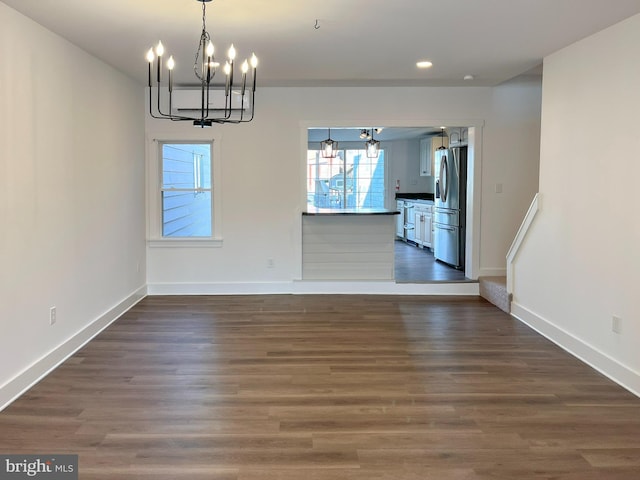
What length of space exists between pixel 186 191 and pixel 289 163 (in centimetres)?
130

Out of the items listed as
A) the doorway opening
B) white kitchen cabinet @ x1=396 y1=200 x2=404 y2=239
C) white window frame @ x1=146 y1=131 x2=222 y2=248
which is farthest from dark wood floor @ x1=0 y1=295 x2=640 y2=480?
white kitchen cabinet @ x1=396 y1=200 x2=404 y2=239

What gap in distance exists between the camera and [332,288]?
6.84 m

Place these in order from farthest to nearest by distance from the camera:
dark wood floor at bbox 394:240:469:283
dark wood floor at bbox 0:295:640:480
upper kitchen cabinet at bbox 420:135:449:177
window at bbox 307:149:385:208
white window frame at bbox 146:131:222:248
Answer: window at bbox 307:149:385:208 → upper kitchen cabinet at bbox 420:135:449:177 → dark wood floor at bbox 394:240:469:283 → white window frame at bbox 146:131:222:248 → dark wood floor at bbox 0:295:640:480

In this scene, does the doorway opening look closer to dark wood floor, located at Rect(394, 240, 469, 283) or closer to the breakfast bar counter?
dark wood floor, located at Rect(394, 240, 469, 283)

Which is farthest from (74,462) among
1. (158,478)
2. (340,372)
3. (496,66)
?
(496,66)

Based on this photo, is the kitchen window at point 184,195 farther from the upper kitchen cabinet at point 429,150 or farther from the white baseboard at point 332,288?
the upper kitchen cabinet at point 429,150

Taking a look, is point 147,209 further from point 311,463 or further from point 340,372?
point 311,463

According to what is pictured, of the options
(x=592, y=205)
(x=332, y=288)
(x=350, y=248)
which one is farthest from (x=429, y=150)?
(x=592, y=205)

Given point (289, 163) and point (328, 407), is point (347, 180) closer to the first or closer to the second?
point (289, 163)

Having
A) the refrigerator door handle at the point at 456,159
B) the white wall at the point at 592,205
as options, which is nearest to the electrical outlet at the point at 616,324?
the white wall at the point at 592,205

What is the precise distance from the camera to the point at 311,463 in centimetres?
265

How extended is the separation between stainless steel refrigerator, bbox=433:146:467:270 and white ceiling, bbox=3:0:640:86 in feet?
7.79

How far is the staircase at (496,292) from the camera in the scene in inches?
230

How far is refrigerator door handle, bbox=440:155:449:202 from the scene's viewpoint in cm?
813
